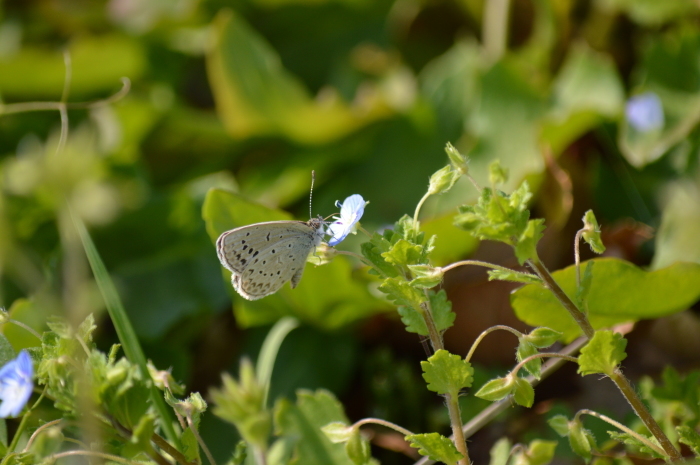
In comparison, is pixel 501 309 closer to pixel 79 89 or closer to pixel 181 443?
pixel 181 443

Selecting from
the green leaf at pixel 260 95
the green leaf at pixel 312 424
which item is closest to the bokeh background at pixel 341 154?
the green leaf at pixel 260 95

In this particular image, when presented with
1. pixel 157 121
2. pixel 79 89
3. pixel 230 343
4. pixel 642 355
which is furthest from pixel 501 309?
pixel 79 89

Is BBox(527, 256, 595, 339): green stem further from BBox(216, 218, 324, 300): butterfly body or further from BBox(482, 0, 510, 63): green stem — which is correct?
BBox(482, 0, 510, 63): green stem

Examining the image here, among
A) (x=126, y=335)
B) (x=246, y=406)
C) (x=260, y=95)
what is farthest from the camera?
(x=260, y=95)

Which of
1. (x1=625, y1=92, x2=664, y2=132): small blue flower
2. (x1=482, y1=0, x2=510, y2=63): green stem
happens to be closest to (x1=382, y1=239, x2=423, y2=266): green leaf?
(x1=625, y1=92, x2=664, y2=132): small blue flower

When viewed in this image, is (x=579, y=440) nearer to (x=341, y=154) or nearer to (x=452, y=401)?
(x=452, y=401)

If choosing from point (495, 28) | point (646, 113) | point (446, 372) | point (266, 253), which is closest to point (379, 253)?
point (446, 372)
